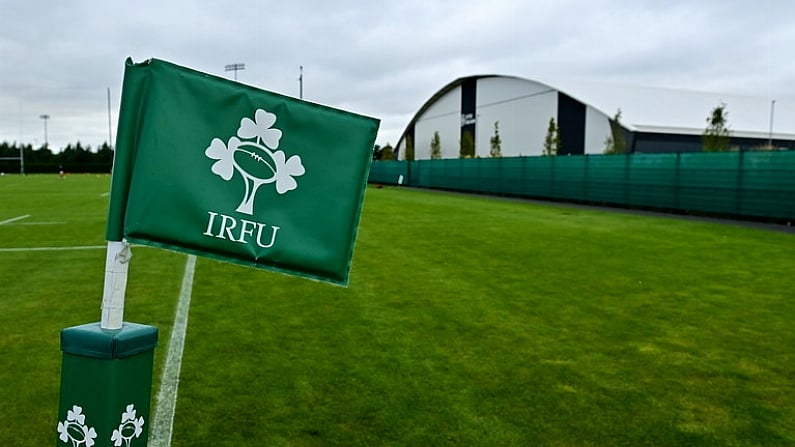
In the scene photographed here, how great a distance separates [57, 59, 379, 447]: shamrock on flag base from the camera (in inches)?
95.7

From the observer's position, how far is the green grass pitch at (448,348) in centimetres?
408

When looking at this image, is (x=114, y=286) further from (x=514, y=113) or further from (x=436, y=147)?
(x=436, y=147)

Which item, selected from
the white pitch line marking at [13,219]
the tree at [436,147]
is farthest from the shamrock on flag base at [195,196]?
the tree at [436,147]

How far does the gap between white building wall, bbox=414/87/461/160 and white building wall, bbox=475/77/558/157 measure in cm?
557

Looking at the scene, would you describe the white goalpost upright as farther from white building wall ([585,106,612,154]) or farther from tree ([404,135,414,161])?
white building wall ([585,106,612,154])

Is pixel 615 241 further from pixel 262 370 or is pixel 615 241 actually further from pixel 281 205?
pixel 281 205

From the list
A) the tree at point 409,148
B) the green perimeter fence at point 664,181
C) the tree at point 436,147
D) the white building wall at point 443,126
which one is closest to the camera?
the green perimeter fence at point 664,181

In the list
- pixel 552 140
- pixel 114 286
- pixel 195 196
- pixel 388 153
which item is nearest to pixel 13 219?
pixel 114 286

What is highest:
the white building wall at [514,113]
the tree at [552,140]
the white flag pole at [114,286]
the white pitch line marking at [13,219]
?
the white building wall at [514,113]

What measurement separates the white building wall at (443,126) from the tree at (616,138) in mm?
23543

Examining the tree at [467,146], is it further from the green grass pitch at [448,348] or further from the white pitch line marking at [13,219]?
the green grass pitch at [448,348]

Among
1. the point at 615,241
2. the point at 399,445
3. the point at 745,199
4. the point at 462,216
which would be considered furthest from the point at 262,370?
the point at 745,199

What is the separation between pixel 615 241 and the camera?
1451 centimetres

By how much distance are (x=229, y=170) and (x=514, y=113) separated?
5808 cm
